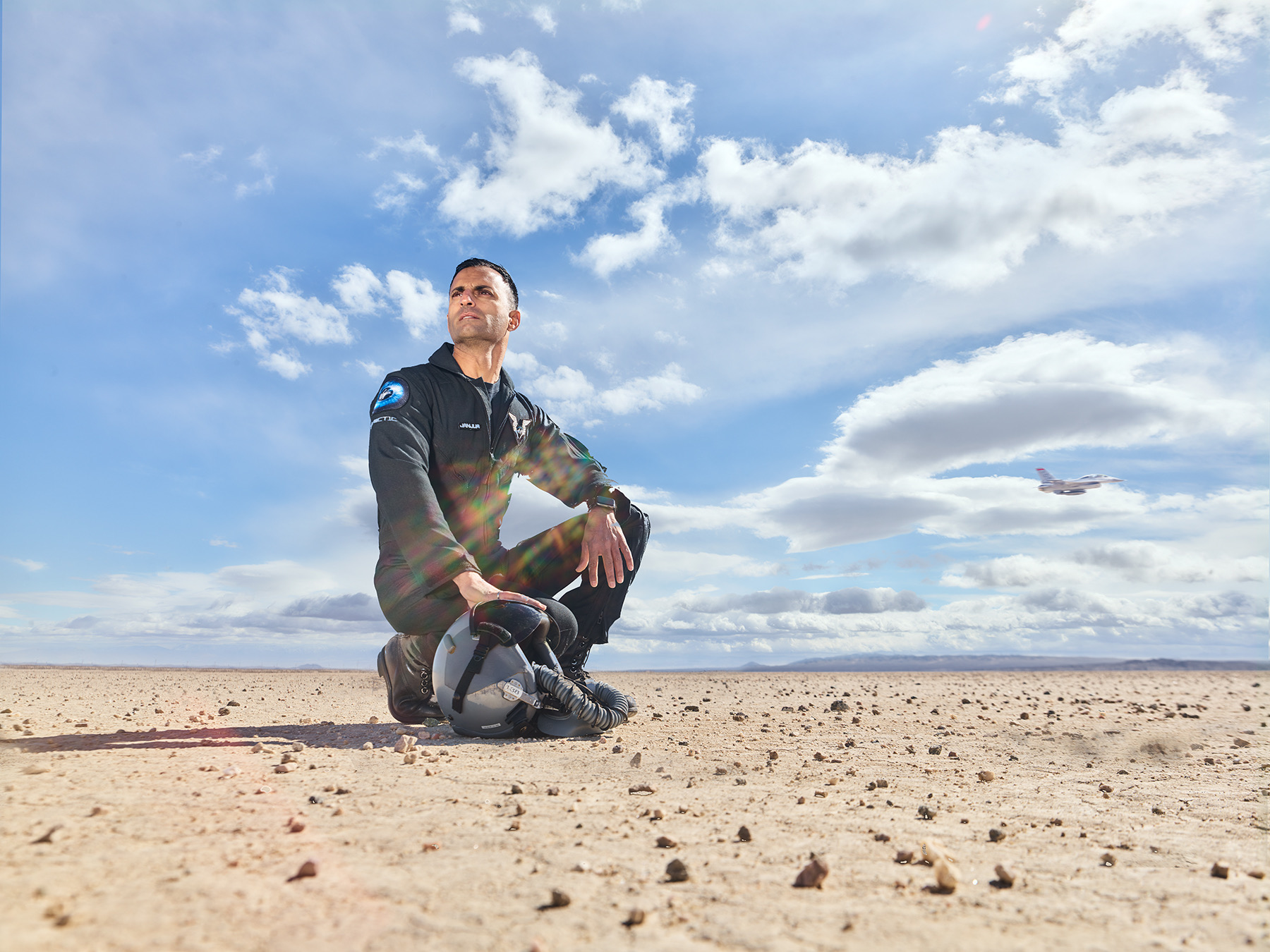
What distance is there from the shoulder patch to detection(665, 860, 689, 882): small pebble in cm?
331

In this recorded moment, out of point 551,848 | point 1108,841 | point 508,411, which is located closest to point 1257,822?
point 1108,841

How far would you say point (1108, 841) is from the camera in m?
2.29

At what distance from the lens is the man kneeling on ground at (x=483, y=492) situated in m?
4.21

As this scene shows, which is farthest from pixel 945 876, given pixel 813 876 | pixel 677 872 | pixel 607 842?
pixel 607 842

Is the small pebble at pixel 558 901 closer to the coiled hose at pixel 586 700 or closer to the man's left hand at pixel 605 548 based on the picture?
the coiled hose at pixel 586 700

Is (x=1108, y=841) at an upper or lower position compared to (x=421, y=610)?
lower

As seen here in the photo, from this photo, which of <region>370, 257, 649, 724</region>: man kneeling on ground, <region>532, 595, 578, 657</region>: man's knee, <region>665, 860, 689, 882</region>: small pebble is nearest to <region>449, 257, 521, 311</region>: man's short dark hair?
<region>370, 257, 649, 724</region>: man kneeling on ground

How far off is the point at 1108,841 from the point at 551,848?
1780 millimetres

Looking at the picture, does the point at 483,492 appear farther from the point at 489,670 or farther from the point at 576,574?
the point at 489,670

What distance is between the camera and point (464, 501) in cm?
484

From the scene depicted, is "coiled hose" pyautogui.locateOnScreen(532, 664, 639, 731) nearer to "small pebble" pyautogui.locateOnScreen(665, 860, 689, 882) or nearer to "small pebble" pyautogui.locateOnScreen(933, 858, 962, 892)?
"small pebble" pyautogui.locateOnScreen(665, 860, 689, 882)

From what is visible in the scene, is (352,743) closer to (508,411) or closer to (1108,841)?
(508,411)

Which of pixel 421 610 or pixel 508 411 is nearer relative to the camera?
pixel 421 610

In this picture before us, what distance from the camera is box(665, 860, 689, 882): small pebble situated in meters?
1.77
